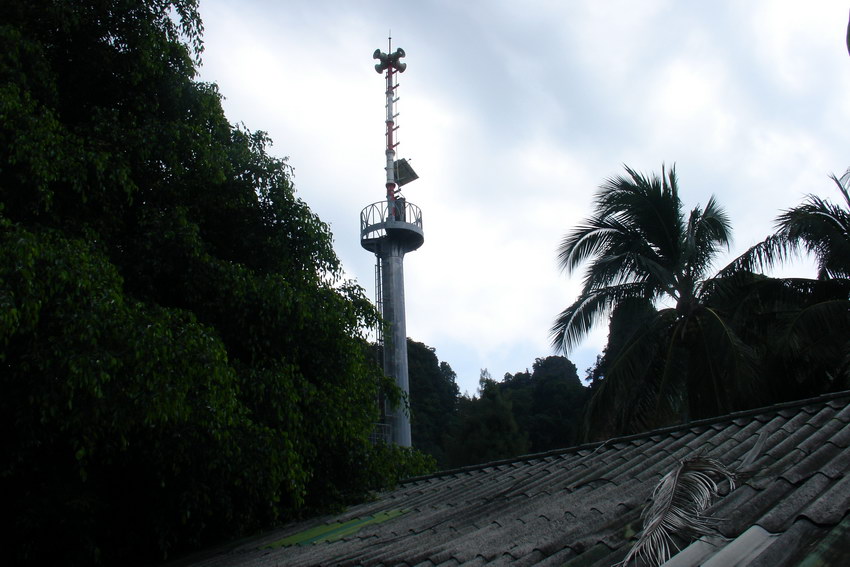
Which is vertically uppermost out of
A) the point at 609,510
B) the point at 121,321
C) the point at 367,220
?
the point at 367,220

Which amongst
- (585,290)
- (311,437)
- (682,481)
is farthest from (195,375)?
(585,290)

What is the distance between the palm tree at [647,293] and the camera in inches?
471

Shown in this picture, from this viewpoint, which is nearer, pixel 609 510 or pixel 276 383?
pixel 609 510

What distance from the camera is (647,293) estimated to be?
12336 mm

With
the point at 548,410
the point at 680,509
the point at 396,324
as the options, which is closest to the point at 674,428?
the point at 680,509

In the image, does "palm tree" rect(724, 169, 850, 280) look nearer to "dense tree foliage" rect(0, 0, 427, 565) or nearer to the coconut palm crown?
the coconut palm crown

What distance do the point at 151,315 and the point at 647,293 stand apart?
27.8ft

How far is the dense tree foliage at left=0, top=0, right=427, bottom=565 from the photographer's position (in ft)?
18.7

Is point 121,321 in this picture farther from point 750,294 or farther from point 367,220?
point 367,220

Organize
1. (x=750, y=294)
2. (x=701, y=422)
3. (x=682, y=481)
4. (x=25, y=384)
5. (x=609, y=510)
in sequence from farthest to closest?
(x=750, y=294) < (x=701, y=422) < (x=25, y=384) < (x=609, y=510) < (x=682, y=481)

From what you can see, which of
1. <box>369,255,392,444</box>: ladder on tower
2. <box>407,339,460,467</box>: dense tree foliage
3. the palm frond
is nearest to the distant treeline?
<box>407,339,460,467</box>: dense tree foliage

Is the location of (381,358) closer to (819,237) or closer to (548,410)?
(819,237)

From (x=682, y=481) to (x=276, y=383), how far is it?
457 centimetres

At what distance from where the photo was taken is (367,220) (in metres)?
23.5
